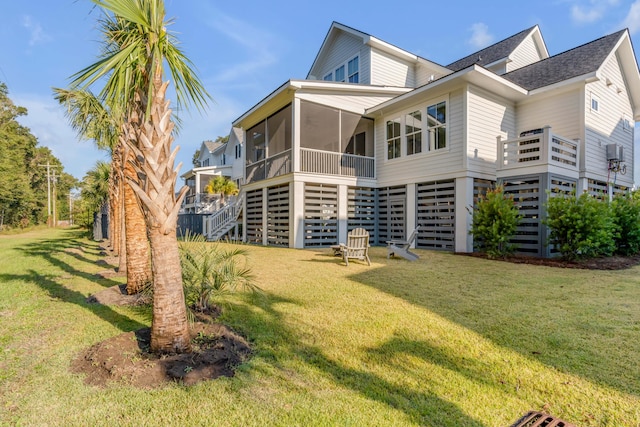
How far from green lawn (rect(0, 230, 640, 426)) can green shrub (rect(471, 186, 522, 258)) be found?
3098 mm

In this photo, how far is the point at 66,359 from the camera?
10.5ft

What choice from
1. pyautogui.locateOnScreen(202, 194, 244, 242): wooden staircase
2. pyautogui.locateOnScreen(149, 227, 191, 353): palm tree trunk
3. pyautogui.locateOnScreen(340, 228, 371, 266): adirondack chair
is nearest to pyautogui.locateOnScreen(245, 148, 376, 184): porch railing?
pyautogui.locateOnScreen(202, 194, 244, 242): wooden staircase

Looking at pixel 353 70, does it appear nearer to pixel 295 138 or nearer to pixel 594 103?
pixel 295 138

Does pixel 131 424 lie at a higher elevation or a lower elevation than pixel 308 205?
lower

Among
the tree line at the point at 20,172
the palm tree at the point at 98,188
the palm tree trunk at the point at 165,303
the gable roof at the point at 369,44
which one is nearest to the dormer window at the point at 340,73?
the gable roof at the point at 369,44

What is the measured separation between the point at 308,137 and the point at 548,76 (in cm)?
1043

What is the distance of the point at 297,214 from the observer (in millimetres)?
12586

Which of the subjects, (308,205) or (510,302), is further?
(308,205)

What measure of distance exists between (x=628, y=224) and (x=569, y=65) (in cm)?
656

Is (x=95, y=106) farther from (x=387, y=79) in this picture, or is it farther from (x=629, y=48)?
(x=629, y=48)

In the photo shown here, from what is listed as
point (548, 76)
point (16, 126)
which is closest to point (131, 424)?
point (548, 76)

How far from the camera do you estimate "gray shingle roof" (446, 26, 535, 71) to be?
15.9 meters

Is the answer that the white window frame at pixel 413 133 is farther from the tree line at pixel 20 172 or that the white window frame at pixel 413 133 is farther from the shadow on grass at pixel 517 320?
the tree line at pixel 20 172

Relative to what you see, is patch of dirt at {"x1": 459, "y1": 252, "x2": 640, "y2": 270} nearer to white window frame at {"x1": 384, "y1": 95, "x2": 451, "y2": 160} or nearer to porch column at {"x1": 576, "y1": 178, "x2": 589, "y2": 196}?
porch column at {"x1": 576, "y1": 178, "x2": 589, "y2": 196}
